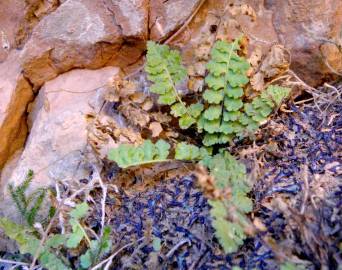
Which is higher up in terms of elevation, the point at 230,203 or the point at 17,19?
the point at 17,19

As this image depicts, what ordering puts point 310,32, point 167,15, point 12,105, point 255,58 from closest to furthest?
point 255,58 → point 310,32 → point 167,15 → point 12,105

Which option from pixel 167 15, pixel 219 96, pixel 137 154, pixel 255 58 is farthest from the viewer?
pixel 167 15

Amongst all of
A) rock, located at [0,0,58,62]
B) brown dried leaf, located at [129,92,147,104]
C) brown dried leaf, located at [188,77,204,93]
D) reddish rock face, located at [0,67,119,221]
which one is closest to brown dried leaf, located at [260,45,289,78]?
brown dried leaf, located at [188,77,204,93]

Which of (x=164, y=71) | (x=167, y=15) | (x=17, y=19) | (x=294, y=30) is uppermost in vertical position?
(x=17, y=19)

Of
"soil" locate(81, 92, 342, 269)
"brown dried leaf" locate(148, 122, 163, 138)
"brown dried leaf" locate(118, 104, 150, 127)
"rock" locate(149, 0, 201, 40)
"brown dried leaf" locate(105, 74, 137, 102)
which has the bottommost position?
"soil" locate(81, 92, 342, 269)

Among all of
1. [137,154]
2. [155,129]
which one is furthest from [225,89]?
[137,154]

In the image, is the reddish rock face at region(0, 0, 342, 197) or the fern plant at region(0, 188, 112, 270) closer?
the fern plant at region(0, 188, 112, 270)

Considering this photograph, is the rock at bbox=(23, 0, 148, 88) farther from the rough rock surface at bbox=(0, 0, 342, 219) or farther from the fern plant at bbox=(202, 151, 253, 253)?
the fern plant at bbox=(202, 151, 253, 253)

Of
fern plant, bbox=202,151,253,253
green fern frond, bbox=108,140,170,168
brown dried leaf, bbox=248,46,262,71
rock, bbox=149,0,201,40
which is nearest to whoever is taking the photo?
fern plant, bbox=202,151,253,253

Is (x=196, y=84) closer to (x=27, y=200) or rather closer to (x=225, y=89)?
(x=225, y=89)
